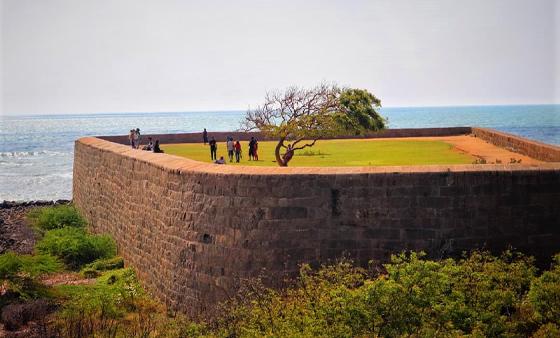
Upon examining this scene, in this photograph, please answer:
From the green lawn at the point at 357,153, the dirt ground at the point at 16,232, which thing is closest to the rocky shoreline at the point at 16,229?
the dirt ground at the point at 16,232

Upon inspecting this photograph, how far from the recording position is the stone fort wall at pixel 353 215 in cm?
1258

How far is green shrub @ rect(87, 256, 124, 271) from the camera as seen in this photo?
734 inches

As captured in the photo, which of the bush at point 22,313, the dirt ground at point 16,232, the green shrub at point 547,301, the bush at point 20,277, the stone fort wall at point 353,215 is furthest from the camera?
the dirt ground at point 16,232

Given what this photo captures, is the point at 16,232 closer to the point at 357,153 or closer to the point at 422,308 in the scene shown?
the point at 357,153

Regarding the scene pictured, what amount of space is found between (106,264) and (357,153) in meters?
18.2

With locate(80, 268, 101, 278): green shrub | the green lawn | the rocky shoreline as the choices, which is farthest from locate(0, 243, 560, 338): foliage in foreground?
the green lawn

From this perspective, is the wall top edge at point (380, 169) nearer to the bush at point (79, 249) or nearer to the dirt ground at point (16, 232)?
the bush at point (79, 249)

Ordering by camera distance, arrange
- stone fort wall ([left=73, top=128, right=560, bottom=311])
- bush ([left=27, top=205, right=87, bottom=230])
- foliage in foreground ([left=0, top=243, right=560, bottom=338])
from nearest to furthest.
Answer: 1. foliage in foreground ([left=0, top=243, right=560, bottom=338])
2. stone fort wall ([left=73, top=128, right=560, bottom=311])
3. bush ([left=27, top=205, right=87, bottom=230])

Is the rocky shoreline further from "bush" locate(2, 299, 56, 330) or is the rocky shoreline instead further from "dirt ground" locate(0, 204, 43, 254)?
"bush" locate(2, 299, 56, 330)

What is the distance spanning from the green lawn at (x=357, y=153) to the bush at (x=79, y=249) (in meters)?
10.8

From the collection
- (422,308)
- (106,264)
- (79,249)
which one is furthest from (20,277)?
(422,308)

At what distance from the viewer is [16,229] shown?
27859 millimetres

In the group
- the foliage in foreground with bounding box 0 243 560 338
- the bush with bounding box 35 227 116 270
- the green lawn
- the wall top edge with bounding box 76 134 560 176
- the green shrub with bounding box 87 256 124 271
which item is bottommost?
the green shrub with bounding box 87 256 124 271

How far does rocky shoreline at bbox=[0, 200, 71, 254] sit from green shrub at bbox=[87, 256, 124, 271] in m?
3.30
